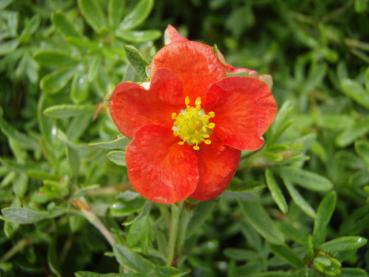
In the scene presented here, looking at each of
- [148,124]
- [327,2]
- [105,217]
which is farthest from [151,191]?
[327,2]

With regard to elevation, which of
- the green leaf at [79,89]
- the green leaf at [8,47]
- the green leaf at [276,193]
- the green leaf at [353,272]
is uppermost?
the green leaf at [8,47]

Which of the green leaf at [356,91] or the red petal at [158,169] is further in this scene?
the green leaf at [356,91]

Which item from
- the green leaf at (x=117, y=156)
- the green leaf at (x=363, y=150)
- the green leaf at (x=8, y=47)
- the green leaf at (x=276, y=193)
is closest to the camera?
the green leaf at (x=117, y=156)

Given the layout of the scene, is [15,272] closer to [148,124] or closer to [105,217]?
[105,217]

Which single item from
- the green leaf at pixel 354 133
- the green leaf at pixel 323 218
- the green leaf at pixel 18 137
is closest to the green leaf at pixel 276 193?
the green leaf at pixel 323 218

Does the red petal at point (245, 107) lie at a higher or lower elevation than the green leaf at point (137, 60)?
lower

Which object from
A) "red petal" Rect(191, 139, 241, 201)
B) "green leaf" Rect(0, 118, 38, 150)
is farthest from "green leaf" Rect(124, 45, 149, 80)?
"green leaf" Rect(0, 118, 38, 150)

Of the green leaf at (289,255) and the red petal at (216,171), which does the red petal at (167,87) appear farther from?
the green leaf at (289,255)
